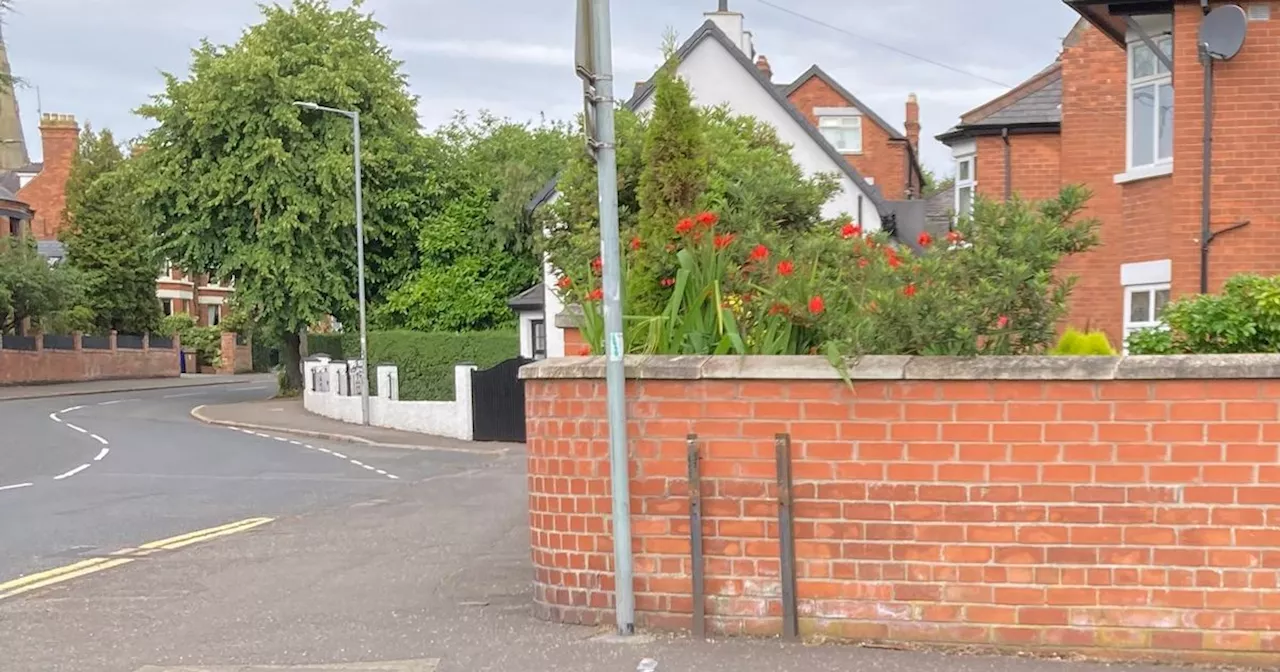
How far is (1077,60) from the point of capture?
51.8 feet

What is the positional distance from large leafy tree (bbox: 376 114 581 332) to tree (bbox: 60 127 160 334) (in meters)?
25.8

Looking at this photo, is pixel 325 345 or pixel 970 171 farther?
pixel 325 345

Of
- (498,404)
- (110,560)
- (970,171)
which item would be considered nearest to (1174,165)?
(970,171)

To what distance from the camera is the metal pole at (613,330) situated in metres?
5.93

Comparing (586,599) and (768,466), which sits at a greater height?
(768,466)

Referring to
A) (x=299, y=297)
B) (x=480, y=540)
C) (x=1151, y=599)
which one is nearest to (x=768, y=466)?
(x=1151, y=599)

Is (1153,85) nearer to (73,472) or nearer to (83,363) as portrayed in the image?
(73,472)

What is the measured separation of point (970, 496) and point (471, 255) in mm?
30021

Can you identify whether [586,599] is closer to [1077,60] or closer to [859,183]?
[1077,60]

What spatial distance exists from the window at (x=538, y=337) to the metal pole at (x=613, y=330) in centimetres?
2355

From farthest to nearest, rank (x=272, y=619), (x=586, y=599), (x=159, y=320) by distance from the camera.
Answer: (x=159, y=320) → (x=272, y=619) → (x=586, y=599)

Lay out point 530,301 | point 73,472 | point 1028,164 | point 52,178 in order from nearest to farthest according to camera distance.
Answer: point 73,472, point 1028,164, point 530,301, point 52,178

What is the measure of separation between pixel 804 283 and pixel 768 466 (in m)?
0.97

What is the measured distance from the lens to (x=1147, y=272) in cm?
1255
